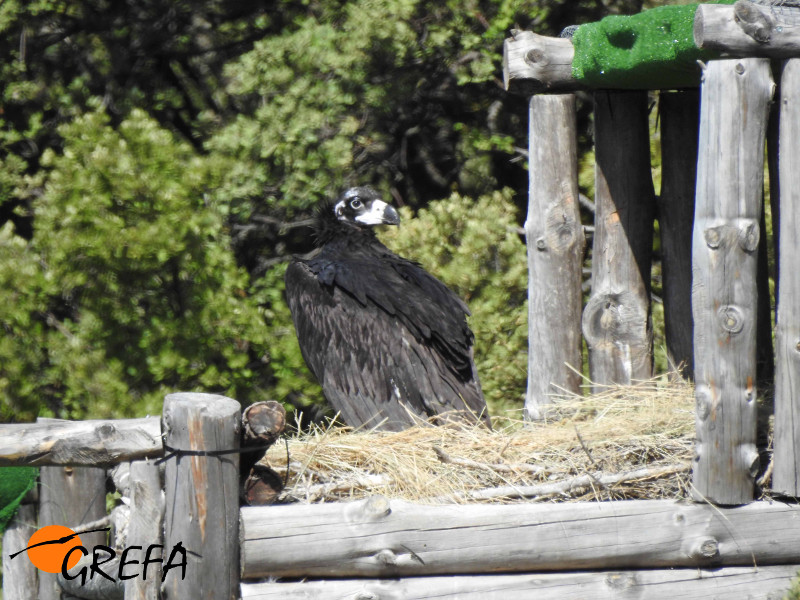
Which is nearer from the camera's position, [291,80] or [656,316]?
[656,316]

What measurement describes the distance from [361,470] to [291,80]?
13.8ft

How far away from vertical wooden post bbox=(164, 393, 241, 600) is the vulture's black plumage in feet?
5.40

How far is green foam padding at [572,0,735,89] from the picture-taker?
4211 millimetres

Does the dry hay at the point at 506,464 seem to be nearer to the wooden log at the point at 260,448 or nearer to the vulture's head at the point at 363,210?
the wooden log at the point at 260,448

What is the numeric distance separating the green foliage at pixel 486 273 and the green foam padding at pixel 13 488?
3.14m

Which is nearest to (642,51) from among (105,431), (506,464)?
(506,464)

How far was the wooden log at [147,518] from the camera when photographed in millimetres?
3742

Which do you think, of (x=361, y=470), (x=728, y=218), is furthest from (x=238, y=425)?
(x=728, y=218)

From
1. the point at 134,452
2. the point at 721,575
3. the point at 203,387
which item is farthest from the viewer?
the point at 203,387

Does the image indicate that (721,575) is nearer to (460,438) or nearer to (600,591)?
(600,591)

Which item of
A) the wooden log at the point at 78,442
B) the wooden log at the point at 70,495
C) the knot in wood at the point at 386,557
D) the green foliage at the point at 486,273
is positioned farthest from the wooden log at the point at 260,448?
the green foliage at the point at 486,273

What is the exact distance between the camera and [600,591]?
4184 millimetres

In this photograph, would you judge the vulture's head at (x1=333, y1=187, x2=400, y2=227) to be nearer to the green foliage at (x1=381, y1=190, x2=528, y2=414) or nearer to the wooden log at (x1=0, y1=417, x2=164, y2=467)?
the green foliage at (x1=381, y1=190, x2=528, y2=414)

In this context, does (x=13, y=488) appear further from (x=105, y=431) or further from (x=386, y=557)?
(x=386, y=557)
